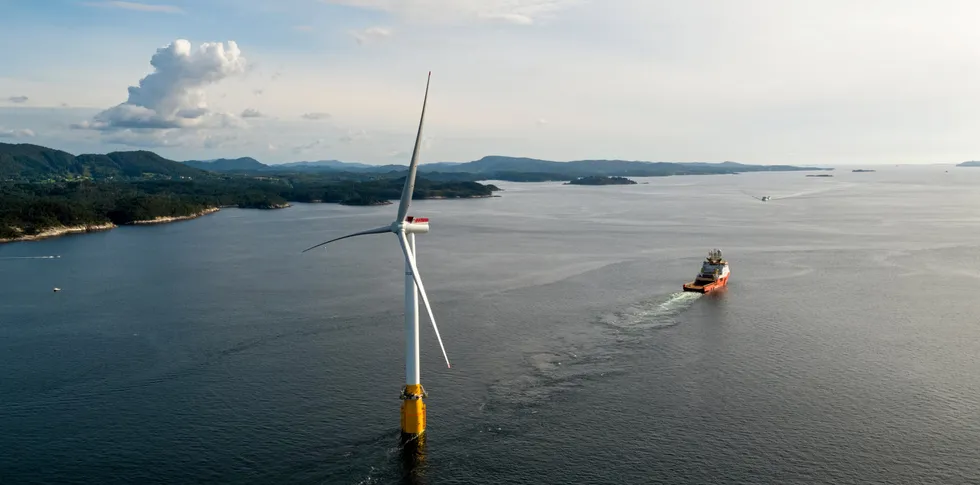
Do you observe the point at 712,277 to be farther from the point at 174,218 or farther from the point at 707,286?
the point at 174,218

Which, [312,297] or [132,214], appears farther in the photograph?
[132,214]

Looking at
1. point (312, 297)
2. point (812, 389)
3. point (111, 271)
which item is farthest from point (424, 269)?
point (812, 389)

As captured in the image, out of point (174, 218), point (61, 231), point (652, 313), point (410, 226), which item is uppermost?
point (410, 226)

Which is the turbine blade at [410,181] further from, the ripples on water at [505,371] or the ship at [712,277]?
the ship at [712,277]

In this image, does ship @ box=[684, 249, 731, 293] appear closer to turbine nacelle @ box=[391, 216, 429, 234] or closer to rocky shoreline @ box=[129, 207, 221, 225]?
turbine nacelle @ box=[391, 216, 429, 234]

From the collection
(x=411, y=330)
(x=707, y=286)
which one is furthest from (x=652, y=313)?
(x=411, y=330)

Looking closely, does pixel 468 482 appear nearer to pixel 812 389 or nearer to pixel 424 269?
pixel 812 389

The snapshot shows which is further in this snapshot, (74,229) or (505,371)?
(74,229)
